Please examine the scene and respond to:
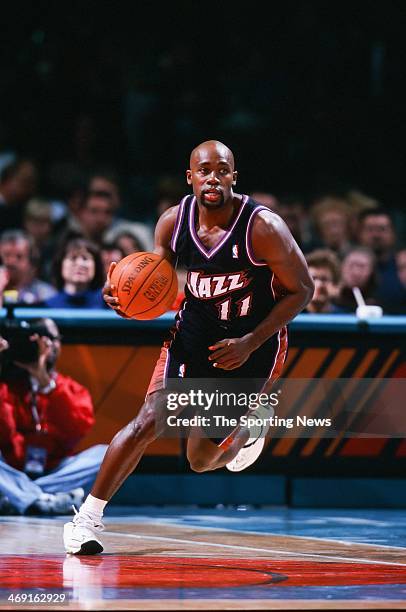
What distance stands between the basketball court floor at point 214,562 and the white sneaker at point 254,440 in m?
0.39

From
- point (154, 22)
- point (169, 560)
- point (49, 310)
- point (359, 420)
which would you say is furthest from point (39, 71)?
point (169, 560)

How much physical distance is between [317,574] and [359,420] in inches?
126

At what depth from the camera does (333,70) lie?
13148mm

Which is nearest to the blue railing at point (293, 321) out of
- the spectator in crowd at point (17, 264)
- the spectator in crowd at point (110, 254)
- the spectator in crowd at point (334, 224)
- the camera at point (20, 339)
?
the camera at point (20, 339)

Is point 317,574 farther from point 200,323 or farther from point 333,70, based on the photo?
point 333,70

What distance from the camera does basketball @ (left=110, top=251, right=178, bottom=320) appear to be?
6164 mm

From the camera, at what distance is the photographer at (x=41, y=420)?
808cm

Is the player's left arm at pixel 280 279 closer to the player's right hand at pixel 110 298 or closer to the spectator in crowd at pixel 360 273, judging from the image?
the player's right hand at pixel 110 298

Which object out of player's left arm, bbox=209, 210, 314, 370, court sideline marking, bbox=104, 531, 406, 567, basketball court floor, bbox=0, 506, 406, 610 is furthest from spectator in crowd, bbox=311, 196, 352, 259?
player's left arm, bbox=209, 210, 314, 370

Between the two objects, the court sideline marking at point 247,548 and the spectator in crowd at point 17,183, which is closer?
the court sideline marking at point 247,548

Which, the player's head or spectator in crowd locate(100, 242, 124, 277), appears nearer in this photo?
the player's head

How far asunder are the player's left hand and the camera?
7.48 ft

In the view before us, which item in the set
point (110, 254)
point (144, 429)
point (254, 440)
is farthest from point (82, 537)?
point (110, 254)

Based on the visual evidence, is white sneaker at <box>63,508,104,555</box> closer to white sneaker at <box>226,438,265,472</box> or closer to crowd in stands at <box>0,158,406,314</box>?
white sneaker at <box>226,438,265,472</box>
